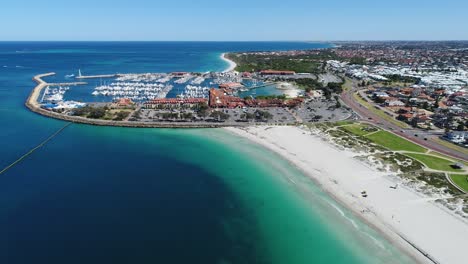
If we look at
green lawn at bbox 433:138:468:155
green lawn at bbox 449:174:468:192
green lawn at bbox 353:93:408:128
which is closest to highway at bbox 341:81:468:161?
green lawn at bbox 433:138:468:155

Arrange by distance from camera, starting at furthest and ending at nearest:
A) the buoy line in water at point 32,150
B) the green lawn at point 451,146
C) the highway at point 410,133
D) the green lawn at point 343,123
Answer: the green lawn at point 343,123, the green lawn at point 451,146, the highway at point 410,133, the buoy line in water at point 32,150

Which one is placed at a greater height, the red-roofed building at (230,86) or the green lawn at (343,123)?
the red-roofed building at (230,86)

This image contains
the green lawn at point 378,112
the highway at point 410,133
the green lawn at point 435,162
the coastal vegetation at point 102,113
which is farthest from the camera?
the coastal vegetation at point 102,113

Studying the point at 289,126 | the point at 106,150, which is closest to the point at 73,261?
the point at 106,150

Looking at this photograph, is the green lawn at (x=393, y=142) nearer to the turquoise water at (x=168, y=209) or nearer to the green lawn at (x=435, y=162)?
the green lawn at (x=435, y=162)

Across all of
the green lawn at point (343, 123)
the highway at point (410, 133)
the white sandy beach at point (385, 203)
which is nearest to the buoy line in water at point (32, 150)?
the white sandy beach at point (385, 203)

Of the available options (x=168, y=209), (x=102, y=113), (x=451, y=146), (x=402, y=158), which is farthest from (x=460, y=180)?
(x=102, y=113)

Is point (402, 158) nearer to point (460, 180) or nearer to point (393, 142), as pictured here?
point (460, 180)
